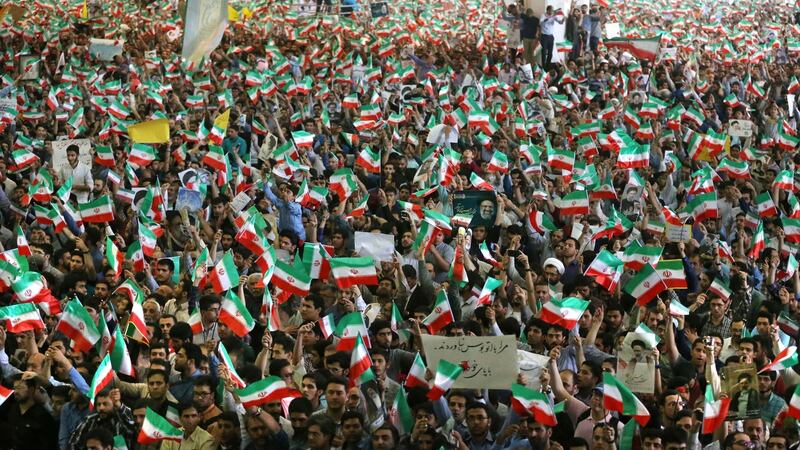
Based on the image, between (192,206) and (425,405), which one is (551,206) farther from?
(425,405)

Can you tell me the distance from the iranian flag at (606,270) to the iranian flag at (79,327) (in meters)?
3.75

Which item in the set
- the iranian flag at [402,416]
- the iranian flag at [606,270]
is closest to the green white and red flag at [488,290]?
the iranian flag at [606,270]

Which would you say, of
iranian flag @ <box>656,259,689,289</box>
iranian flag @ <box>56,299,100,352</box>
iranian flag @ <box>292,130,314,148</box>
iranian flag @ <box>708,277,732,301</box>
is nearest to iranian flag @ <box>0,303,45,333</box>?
iranian flag @ <box>56,299,100,352</box>

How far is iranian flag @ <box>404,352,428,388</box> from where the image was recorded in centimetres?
819

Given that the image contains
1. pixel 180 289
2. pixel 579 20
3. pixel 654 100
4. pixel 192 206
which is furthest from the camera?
pixel 579 20

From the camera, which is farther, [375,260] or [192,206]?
[192,206]

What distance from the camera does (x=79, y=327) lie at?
28.9 ft

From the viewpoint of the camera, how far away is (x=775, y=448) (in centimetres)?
694

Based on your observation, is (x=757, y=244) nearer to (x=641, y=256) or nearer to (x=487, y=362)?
(x=641, y=256)

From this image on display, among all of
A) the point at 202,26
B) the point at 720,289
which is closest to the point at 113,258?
the point at 720,289

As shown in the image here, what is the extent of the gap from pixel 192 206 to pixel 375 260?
285 centimetres

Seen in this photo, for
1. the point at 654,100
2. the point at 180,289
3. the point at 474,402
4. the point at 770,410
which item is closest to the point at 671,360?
the point at 770,410

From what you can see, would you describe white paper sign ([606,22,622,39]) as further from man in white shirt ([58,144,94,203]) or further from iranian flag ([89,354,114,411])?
iranian flag ([89,354,114,411])

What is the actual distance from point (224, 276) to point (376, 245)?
136cm
